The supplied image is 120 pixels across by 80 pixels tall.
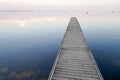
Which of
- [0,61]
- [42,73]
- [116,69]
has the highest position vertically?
[116,69]

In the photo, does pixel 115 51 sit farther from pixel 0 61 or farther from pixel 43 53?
pixel 0 61

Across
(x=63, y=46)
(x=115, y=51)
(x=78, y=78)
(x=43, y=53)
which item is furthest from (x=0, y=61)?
(x=115, y=51)

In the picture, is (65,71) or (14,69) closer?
(65,71)

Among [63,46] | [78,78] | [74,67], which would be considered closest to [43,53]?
[63,46]

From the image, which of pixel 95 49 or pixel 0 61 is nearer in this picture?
pixel 0 61

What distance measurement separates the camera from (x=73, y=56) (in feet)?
52.2

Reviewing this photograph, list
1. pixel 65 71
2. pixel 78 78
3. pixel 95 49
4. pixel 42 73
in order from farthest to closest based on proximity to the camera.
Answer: pixel 95 49 < pixel 42 73 < pixel 65 71 < pixel 78 78

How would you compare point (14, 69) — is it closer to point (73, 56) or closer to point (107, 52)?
point (73, 56)

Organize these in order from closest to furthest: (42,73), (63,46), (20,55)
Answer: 1. (42,73)
2. (63,46)
3. (20,55)

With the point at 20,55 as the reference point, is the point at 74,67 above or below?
above

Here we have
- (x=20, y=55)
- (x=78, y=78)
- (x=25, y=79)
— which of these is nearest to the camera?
(x=78, y=78)

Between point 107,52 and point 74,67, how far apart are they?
12.2 metres

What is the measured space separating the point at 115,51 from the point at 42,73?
14.3 m

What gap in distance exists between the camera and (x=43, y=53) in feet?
77.2
